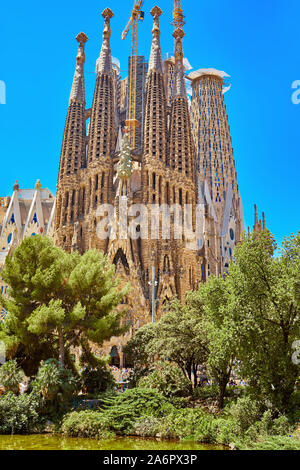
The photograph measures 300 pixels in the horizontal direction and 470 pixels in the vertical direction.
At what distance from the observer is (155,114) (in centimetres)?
4572

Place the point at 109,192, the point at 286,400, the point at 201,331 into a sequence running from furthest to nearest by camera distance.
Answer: the point at 109,192, the point at 201,331, the point at 286,400

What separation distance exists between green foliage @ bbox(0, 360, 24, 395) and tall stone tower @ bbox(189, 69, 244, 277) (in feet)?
129

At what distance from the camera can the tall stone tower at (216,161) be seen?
57.1 metres

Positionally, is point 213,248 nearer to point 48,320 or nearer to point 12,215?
point 12,215

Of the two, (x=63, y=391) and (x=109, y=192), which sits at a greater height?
(x=109, y=192)

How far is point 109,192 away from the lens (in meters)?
44.2

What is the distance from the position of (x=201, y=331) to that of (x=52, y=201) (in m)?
39.2

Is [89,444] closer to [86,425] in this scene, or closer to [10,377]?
[86,425]

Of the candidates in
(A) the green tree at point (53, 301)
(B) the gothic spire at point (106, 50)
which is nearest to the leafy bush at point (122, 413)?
(A) the green tree at point (53, 301)

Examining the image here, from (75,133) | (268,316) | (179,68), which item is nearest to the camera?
(268,316)

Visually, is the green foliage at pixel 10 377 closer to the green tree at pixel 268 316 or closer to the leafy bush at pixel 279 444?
the green tree at pixel 268 316

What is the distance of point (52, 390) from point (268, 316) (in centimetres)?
865

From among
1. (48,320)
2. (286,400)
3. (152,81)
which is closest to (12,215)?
(152,81)

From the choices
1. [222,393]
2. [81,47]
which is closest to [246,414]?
[222,393]
